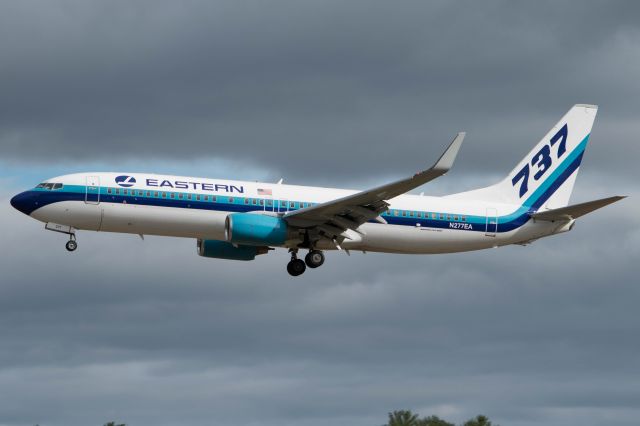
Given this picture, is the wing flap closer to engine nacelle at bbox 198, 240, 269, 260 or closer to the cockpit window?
engine nacelle at bbox 198, 240, 269, 260

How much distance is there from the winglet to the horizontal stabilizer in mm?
10580

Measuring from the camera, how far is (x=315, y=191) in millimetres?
70188

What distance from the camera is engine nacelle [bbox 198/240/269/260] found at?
72875 mm

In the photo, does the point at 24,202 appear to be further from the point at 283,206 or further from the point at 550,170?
the point at 550,170

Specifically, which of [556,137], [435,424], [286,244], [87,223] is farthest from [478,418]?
[87,223]

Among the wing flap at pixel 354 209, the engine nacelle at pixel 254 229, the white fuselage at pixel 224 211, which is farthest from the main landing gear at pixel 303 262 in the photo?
the engine nacelle at pixel 254 229

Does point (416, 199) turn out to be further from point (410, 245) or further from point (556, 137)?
point (556, 137)

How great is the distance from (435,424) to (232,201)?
3317 centimetres

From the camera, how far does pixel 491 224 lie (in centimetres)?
7294

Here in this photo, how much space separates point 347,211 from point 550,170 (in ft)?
54.5

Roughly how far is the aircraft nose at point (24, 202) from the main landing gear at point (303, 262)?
14.0m

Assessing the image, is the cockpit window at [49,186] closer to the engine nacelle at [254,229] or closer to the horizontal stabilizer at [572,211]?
the engine nacelle at [254,229]

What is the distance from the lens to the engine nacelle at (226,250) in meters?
72.9

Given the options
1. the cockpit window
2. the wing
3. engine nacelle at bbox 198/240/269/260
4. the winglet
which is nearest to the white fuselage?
the cockpit window
